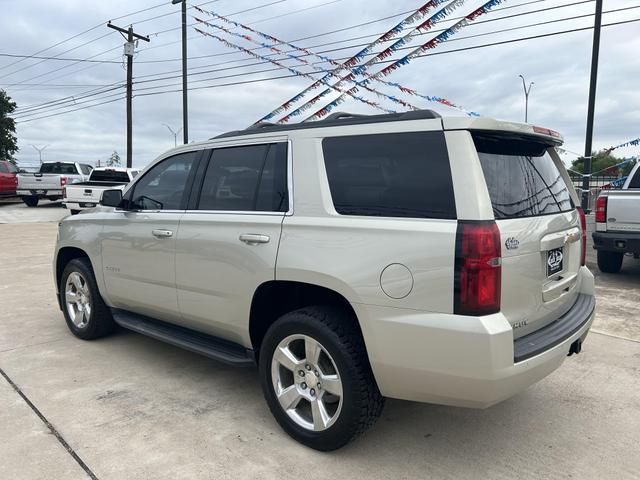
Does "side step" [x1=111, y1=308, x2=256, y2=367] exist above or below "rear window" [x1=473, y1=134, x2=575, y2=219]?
below

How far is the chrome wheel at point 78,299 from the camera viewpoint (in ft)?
15.6

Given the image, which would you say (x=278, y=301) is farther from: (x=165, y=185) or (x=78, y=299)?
(x=78, y=299)

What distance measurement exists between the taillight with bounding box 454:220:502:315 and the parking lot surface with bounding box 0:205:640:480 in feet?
3.20

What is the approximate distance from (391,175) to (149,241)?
210 cm

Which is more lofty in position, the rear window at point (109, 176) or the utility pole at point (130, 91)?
the utility pole at point (130, 91)

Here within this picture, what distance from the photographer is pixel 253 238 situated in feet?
10.4

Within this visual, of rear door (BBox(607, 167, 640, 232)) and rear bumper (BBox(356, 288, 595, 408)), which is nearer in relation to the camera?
rear bumper (BBox(356, 288, 595, 408))

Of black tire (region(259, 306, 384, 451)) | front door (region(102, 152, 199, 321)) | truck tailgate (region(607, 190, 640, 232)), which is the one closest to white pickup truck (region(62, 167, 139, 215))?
front door (region(102, 152, 199, 321))

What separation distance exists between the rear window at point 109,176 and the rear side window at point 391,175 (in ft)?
48.9

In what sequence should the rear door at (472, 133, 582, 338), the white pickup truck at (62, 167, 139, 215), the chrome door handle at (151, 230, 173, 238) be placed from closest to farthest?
the rear door at (472, 133, 582, 338) → the chrome door handle at (151, 230, 173, 238) → the white pickup truck at (62, 167, 139, 215)

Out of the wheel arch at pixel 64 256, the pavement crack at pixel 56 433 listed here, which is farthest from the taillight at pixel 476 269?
the wheel arch at pixel 64 256

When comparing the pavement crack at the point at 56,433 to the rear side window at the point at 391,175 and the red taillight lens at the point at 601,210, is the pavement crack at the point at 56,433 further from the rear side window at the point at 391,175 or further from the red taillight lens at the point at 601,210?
the red taillight lens at the point at 601,210

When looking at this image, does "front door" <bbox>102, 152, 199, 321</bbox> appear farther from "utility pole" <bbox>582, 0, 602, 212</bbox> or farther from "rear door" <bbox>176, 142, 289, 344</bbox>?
"utility pole" <bbox>582, 0, 602, 212</bbox>

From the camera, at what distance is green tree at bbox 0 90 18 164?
49.6 metres
